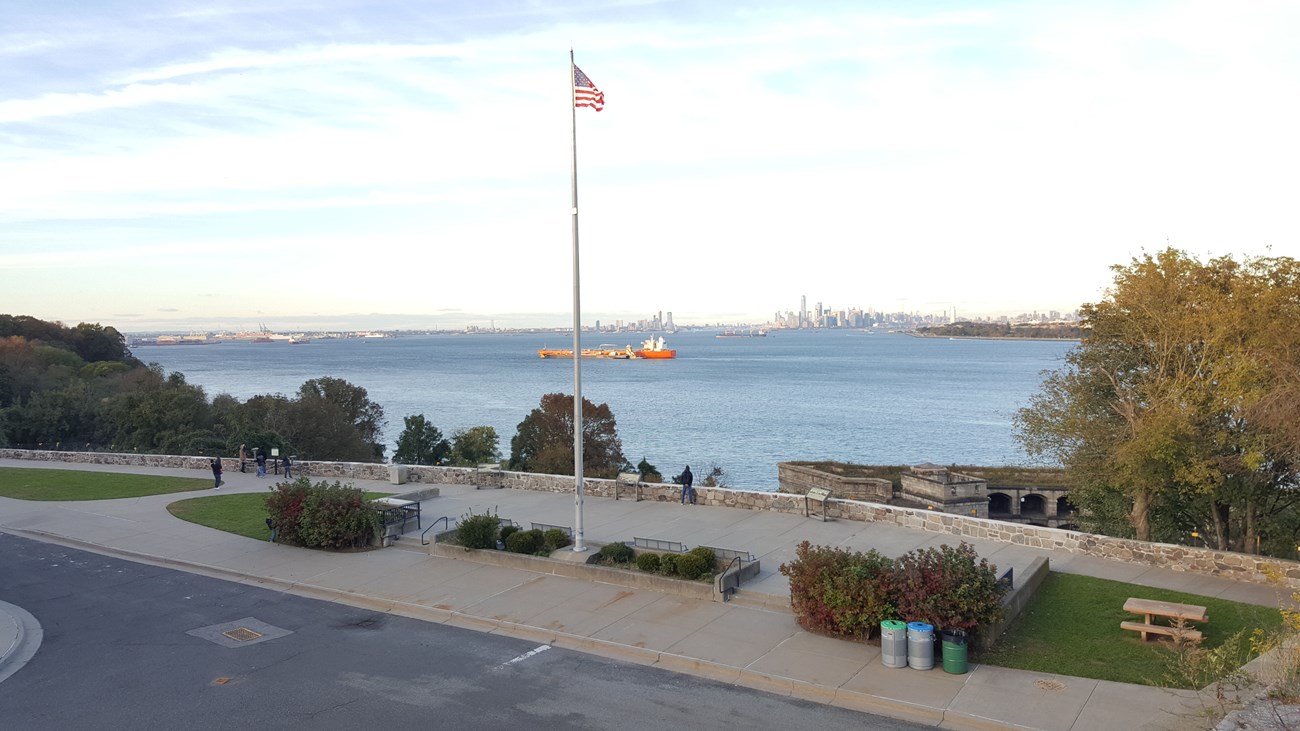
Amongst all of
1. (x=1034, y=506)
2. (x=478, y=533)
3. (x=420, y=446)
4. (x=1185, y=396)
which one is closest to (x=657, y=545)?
(x=478, y=533)

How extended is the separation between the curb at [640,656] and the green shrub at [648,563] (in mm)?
2801

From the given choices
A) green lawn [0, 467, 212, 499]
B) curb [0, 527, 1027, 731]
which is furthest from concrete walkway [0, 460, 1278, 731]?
green lawn [0, 467, 212, 499]

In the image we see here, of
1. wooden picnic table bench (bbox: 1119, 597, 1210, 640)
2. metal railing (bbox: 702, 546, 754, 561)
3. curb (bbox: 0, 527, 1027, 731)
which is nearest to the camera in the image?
curb (bbox: 0, 527, 1027, 731)

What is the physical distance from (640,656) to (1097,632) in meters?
6.93

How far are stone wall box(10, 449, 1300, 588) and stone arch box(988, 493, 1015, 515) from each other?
34.8m

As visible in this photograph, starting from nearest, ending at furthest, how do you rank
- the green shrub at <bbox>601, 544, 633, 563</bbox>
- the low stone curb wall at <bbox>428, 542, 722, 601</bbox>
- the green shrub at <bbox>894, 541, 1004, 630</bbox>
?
the green shrub at <bbox>894, 541, 1004, 630</bbox> → the low stone curb wall at <bbox>428, 542, 722, 601</bbox> → the green shrub at <bbox>601, 544, 633, 563</bbox>

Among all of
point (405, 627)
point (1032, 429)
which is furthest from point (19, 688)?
point (1032, 429)

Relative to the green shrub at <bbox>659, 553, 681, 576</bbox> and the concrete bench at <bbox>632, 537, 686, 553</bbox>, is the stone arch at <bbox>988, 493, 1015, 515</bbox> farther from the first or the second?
the green shrub at <bbox>659, 553, 681, 576</bbox>

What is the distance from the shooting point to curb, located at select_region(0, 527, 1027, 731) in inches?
408

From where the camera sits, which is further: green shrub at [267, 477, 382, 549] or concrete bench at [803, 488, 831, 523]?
concrete bench at [803, 488, 831, 523]

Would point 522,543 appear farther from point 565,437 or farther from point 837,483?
point 565,437

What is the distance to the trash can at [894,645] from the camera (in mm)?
11852

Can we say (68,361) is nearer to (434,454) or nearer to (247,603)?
(434,454)

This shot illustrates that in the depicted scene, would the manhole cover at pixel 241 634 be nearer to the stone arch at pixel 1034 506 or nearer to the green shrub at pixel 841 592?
the green shrub at pixel 841 592
